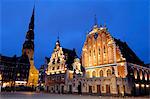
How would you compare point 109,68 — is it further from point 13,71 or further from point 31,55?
point 31,55

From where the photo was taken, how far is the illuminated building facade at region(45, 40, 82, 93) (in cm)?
4850

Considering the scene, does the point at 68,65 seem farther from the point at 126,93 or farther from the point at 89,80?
the point at 126,93

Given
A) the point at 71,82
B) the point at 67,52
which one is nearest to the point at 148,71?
the point at 71,82

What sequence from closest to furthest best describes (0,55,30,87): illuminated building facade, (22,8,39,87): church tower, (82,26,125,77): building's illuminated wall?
(82,26,125,77): building's illuminated wall, (0,55,30,87): illuminated building facade, (22,8,39,87): church tower

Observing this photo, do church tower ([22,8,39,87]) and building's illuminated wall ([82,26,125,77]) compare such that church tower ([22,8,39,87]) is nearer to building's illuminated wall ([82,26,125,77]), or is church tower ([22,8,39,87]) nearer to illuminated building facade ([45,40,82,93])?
illuminated building facade ([45,40,82,93])

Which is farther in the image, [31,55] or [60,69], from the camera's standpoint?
[31,55]

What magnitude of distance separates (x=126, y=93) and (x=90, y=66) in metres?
12.1

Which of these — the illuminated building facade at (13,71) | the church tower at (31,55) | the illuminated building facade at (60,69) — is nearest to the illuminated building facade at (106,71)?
the illuminated building facade at (60,69)

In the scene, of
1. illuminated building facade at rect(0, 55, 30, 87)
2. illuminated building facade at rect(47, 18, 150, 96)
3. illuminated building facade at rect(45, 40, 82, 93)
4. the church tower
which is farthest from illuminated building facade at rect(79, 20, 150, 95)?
the church tower

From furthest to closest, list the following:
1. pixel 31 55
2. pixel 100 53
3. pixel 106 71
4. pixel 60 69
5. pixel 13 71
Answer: pixel 31 55 < pixel 13 71 < pixel 60 69 < pixel 100 53 < pixel 106 71

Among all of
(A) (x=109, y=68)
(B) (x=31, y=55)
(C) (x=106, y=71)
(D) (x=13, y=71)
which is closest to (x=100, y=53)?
(A) (x=109, y=68)

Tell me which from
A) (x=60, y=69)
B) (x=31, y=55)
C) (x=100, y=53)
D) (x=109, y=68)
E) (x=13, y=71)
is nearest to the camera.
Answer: (x=109, y=68)

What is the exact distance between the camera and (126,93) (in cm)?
3559

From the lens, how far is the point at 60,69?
50.7 m
